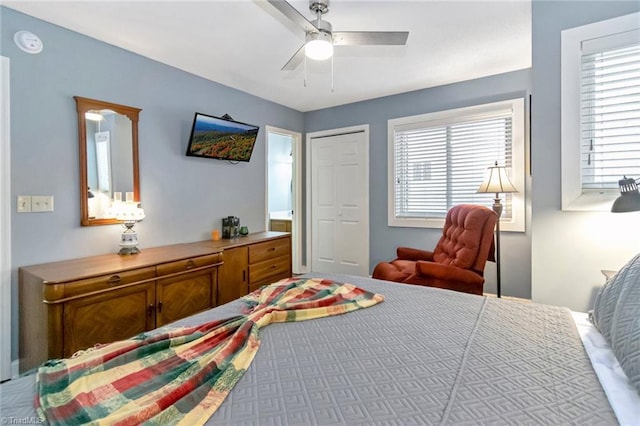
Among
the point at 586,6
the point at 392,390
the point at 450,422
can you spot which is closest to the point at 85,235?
the point at 392,390

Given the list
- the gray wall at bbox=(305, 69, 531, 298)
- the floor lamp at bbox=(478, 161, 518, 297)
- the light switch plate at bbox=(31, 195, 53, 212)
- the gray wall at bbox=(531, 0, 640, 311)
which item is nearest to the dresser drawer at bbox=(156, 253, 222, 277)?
the light switch plate at bbox=(31, 195, 53, 212)

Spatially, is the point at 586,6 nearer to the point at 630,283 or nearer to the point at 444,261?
the point at 630,283

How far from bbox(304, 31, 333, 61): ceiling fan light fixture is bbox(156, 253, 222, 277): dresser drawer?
5.98ft

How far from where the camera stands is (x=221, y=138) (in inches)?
134

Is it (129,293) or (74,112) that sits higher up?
(74,112)

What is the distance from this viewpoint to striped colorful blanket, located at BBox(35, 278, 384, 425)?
77 centimetres

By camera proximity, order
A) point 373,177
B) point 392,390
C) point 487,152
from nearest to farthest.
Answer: point 392,390 < point 487,152 < point 373,177

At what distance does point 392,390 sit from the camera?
898 mm

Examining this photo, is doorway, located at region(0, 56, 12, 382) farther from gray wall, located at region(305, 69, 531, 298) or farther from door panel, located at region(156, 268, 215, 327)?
gray wall, located at region(305, 69, 531, 298)

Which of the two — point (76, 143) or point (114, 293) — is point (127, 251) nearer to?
point (114, 293)

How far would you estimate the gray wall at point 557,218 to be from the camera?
74.5 inches

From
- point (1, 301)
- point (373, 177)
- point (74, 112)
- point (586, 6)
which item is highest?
point (586, 6)

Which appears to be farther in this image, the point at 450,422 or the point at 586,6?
the point at 586,6

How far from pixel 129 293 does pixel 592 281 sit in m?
3.05
